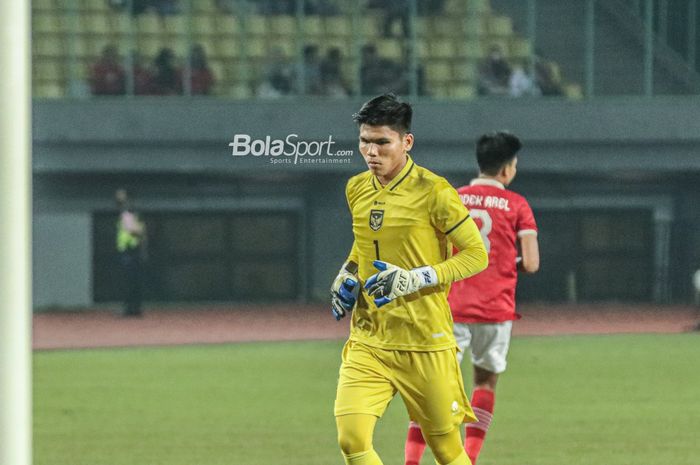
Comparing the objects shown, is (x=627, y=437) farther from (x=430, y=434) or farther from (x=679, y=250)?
(x=679, y=250)

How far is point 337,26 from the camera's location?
26.6m

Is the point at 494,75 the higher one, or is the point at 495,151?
the point at 494,75

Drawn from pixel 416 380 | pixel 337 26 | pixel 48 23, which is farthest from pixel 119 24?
pixel 416 380

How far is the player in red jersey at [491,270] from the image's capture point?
7.93 metres

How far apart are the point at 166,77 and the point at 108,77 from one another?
1.04m

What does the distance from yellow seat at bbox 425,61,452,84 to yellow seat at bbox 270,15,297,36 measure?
2.62 m

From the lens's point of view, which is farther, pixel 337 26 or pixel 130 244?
pixel 337 26

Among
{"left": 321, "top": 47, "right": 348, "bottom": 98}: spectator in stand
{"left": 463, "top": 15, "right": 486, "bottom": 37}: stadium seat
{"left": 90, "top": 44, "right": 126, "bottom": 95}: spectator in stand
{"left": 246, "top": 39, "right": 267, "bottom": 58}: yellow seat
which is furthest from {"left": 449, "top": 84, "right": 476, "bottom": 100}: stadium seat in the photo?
{"left": 90, "top": 44, "right": 126, "bottom": 95}: spectator in stand

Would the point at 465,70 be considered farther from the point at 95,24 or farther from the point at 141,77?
the point at 95,24

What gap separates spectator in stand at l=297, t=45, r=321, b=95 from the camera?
84.3ft

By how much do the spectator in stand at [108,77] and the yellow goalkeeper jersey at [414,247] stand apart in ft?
64.2

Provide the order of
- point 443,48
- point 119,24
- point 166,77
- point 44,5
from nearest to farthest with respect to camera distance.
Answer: point 166,77 < point 44,5 < point 119,24 < point 443,48

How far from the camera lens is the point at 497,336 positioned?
26.2 ft

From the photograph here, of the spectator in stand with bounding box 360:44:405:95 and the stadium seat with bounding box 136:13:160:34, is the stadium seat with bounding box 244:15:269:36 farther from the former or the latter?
the spectator in stand with bounding box 360:44:405:95
